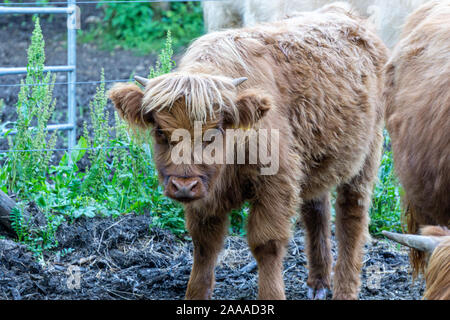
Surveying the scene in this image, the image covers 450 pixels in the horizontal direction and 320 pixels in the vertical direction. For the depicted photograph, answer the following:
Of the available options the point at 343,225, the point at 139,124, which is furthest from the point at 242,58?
the point at 343,225

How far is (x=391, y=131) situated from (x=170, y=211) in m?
1.88

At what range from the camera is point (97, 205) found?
17.0ft

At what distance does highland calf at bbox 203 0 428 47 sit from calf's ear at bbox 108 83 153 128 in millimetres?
3175

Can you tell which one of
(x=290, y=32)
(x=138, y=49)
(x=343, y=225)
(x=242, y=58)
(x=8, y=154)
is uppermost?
(x=138, y=49)

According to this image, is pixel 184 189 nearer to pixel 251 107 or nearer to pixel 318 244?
pixel 251 107

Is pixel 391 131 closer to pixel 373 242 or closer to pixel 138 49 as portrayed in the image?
pixel 373 242

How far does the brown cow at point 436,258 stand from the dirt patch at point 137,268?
2.07 meters

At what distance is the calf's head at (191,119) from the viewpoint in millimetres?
3557

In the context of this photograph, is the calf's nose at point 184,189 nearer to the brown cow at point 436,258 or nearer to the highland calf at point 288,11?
the brown cow at point 436,258

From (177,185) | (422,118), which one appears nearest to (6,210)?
(177,185)

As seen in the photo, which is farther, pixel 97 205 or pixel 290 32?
pixel 97 205

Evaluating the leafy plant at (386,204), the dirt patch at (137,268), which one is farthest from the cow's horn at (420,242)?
the leafy plant at (386,204)

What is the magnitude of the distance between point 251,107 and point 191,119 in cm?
33
